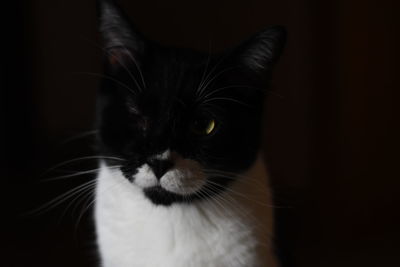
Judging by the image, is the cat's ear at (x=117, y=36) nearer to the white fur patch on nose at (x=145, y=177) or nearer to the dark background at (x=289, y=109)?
the white fur patch on nose at (x=145, y=177)

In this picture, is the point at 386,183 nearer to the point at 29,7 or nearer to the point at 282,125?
the point at 282,125

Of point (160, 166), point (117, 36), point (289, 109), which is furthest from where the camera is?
point (289, 109)

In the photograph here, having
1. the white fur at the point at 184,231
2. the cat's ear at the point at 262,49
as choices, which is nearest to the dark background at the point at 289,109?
the white fur at the point at 184,231

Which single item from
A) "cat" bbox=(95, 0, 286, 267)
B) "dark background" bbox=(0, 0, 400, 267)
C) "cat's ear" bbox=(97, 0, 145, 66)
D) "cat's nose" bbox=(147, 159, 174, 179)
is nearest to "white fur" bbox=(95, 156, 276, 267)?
"cat" bbox=(95, 0, 286, 267)

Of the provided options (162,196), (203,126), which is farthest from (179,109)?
(162,196)

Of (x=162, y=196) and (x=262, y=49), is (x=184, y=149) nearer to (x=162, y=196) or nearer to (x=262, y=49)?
(x=162, y=196)

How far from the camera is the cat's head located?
1.06 metres

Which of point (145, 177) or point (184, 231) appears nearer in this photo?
point (145, 177)

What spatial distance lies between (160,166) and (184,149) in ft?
0.21

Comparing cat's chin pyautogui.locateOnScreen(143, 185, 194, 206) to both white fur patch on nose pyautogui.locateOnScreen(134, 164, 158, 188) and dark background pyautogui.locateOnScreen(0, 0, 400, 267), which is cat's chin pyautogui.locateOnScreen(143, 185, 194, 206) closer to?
white fur patch on nose pyautogui.locateOnScreen(134, 164, 158, 188)

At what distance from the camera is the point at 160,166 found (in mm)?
1024

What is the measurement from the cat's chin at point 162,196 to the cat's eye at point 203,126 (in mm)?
136

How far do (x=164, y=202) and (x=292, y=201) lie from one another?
1.34 m

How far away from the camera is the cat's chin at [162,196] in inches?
42.8
